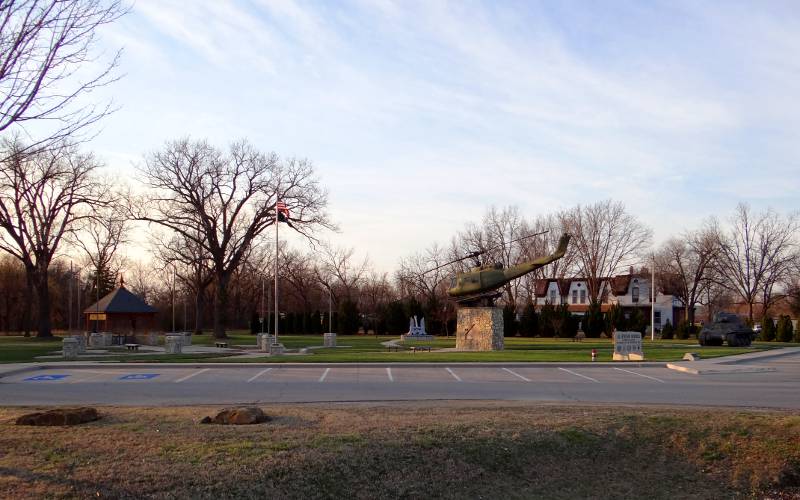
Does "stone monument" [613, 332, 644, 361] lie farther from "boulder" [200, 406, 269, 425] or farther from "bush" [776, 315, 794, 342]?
"bush" [776, 315, 794, 342]

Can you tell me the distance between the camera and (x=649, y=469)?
9.34 metres

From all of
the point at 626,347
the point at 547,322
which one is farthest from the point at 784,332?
the point at 626,347

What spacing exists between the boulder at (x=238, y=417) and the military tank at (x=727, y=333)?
3514cm

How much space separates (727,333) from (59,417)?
37142 millimetres

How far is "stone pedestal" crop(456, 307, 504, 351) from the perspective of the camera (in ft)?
111

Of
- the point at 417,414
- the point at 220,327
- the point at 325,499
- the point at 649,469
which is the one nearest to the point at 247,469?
the point at 325,499

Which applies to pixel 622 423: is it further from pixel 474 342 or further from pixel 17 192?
pixel 17 192

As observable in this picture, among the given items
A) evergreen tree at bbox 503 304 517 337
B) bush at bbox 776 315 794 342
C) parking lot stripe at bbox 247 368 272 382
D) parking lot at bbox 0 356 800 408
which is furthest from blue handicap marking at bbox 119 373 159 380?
bush at bbox 776 315 794 342

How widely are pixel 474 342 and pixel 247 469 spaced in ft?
88.6

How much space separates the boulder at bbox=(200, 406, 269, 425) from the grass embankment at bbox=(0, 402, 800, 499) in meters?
0.27

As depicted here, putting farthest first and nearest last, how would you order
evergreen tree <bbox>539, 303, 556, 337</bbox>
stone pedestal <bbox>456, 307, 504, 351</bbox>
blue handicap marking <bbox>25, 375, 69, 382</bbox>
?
evergreen tree <bbox>539, 303, 556, 337</bbox> → stone pedestal <bbox>456, 307, 504, 351</bbox> → blue handicap marking <bbox>25, 375, 69, 382</bbox>

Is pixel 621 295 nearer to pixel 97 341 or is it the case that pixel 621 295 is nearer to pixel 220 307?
pixel 220 307

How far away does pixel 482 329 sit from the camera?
3422 cm

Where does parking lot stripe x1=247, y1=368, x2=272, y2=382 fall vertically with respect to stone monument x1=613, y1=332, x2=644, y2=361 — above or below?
below
